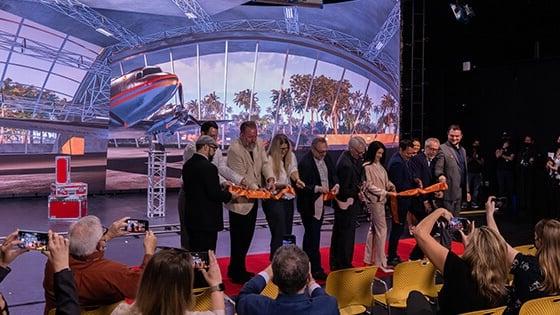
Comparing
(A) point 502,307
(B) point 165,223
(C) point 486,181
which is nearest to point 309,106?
(C) point 486,181

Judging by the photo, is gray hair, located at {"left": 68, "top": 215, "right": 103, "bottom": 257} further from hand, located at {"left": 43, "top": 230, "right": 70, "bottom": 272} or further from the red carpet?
the red carpet

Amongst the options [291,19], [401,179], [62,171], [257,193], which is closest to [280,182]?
[257,193]

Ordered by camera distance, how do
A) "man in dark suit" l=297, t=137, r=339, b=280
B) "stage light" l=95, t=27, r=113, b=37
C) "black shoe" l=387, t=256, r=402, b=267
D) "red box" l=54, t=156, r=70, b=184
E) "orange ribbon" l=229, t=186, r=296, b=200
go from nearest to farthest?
"orange ribbon" l=229, t=186, r=296, b=200 < "man in dark suit" l=297, t=137, r=339, b=280 < "black shoe" l=387, t=256, r=402, b=267 < "red box" l=54, t=156, r=70, b=184 < "stage light" l=95, t=27, r=113, b=37

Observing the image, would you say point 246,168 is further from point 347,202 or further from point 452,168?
point 452,168

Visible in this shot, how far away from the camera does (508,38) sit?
38.9ft

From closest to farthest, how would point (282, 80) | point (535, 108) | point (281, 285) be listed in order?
1. point (281, 285)
2. point (535, 108)
3. point (282, 80)

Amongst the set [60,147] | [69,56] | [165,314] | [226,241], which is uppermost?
[69,56]

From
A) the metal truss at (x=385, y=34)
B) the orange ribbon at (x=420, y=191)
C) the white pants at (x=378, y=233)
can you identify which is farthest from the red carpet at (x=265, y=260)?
the metal truss at (x=385, y=34)

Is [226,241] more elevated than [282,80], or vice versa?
[282,80]

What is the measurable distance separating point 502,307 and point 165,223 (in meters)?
6.59

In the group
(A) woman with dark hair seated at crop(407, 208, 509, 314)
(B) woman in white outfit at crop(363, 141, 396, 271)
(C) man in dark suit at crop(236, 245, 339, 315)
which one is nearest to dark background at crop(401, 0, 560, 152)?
(B) woman in white outfit at crop(363, 141, 396, 271)

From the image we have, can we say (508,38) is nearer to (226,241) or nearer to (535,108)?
(535,108)

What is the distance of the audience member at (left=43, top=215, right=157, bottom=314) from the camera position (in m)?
2.77

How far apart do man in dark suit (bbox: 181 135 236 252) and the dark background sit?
23.7 feet
